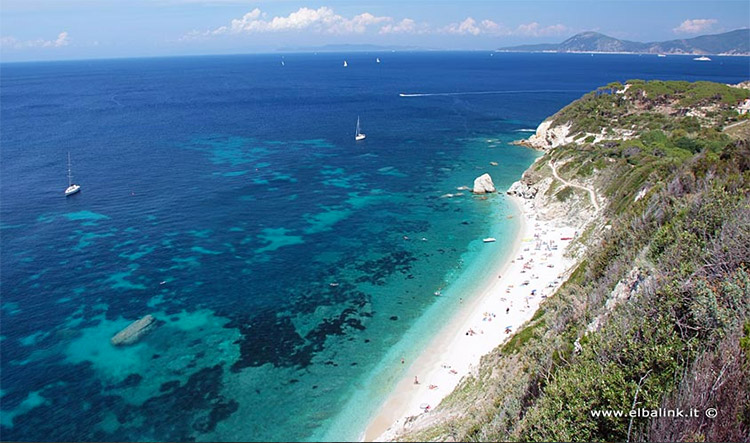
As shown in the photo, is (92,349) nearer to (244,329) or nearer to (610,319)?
(244,329)

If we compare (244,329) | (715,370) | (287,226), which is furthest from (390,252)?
(715,370)

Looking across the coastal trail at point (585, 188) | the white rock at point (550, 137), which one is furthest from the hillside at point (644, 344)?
the white rock at point (550, 137)

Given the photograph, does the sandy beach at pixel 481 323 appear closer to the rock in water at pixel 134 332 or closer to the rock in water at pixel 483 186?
the rock in water at pixel 483 186

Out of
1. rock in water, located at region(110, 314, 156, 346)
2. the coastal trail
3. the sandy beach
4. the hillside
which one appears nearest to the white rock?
the coastal trail

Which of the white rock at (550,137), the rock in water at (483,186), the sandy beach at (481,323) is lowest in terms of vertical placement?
the sandy beach at (481,323)

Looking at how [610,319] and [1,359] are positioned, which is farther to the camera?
[1,359]

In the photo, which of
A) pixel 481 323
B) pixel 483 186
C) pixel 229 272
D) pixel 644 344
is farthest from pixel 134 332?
pixel 483 186

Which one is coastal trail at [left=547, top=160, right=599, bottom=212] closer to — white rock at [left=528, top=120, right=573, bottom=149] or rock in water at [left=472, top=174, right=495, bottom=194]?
rock in water at [left=472, top=174, right=495, bottom=194]
